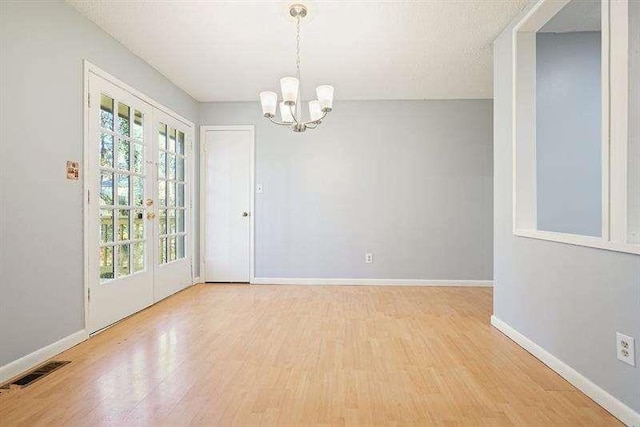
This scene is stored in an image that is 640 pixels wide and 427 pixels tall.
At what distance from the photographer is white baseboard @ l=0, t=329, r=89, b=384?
2.02 meters

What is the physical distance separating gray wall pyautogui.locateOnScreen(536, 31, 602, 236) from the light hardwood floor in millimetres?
1228

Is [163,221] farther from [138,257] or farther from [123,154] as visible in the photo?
[123,154]

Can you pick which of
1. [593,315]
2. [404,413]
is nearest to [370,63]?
[593,315]

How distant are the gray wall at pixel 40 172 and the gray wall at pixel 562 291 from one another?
318 centimetres

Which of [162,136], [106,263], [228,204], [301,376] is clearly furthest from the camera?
[228,204]

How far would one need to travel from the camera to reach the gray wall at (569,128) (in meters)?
2.91

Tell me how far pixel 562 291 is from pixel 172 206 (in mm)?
3744

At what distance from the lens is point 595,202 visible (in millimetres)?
2980

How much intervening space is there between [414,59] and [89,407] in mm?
3559

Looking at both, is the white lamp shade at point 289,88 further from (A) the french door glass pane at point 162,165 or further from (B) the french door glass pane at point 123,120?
(A) the french door glass pane at point 162,165

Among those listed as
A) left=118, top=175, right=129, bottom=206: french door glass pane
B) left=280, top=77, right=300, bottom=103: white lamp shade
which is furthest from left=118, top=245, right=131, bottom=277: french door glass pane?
left=280, top=77, right=300, bottom=103: white lamp shade

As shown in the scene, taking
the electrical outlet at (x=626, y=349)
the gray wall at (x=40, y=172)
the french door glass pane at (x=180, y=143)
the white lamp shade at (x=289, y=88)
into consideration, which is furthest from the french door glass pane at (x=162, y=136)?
the electrical outlet at (x=626, y=349)

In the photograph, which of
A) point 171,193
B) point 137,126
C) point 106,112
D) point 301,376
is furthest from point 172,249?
point 301,376

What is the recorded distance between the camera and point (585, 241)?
1.90 metres
